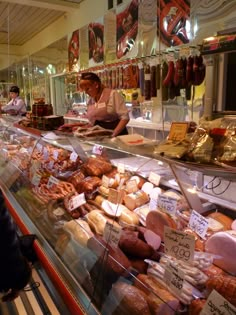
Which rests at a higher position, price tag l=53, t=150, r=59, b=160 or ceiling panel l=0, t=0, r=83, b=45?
ceiling panel l=0, t=0, r=83, b=45

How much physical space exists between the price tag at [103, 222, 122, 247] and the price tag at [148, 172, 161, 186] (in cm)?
47

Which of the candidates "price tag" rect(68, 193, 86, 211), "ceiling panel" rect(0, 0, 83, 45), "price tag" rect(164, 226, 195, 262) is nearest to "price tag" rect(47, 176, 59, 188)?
"price tag" rect(68, 193, 86, 211)

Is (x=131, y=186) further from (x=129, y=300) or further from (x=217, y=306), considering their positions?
(x=217, y=306)

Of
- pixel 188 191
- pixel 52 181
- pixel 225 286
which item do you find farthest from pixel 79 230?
pixel 225 286

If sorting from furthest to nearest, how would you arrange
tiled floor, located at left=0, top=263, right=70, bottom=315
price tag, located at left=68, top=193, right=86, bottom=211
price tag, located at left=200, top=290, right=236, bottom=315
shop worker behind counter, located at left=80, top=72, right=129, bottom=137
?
shop worker behind counter, located at left=80, top=72, right=129, bottom=137
price tag, located at left=68, top=193, right=86, bottom=211
tiled floor, located at left=0, top=263, right=70, bottom=315
price tag, located at left=200, top=290, right=236, bottom=315

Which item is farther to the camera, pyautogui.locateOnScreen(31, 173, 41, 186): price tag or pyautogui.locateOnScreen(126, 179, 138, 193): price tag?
A: pyautogui.locateOnScreen(31, 173, 41, 186): price tag

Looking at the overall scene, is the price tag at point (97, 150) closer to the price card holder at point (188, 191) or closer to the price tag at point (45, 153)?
the price tag at point (45, 153)

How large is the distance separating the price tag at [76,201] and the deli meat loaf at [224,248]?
1060 millimetres

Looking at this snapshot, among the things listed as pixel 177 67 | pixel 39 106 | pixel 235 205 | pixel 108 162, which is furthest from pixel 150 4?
pixel 235 205

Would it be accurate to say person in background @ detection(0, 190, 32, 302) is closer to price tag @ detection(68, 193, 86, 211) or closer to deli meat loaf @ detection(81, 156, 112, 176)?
price tag @ detection(68, 193, 86, 211)

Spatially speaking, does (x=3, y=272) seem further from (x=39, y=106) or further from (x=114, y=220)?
(x=39, y=106)

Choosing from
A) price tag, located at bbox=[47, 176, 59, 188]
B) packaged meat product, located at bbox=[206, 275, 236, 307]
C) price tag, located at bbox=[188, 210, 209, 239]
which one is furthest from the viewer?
price tag, located at bbox=[47, 176, 59, 188]

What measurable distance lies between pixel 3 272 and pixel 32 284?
0.58 metres

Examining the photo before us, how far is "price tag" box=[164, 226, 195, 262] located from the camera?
4.07 ft
